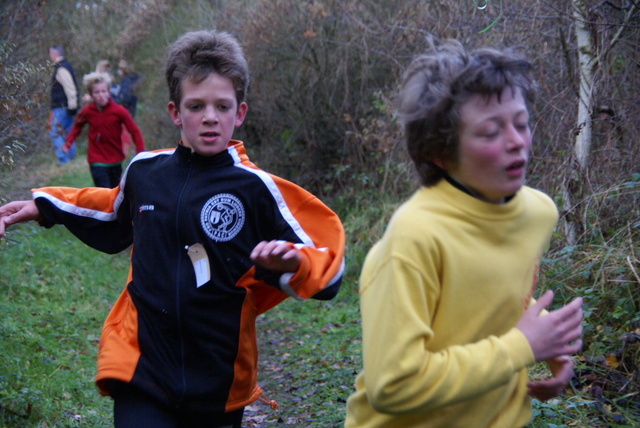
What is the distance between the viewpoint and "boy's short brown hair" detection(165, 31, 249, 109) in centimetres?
328

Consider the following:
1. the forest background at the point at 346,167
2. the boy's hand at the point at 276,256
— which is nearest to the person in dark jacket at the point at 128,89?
the forest background at the point at 346,167

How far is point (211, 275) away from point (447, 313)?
123cm

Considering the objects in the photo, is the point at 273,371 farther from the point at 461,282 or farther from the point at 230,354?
the point at 461,282

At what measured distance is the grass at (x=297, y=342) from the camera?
4.53 meters

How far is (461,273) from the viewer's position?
2.02 meters

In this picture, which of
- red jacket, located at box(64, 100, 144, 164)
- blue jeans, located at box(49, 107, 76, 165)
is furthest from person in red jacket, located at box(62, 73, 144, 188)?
blue jeans, located at box(49, 107, 76, 165)

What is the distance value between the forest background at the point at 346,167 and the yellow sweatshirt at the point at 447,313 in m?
2.21

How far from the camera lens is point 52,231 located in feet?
37.2

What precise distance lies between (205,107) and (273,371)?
382 centimetres

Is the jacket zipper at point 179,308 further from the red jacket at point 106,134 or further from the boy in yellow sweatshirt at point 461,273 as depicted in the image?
the red jacket at point 106,134

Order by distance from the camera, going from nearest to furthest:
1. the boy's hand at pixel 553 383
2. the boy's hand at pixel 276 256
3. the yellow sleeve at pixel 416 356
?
the yellow sleeve at pixel 416 356 → the boy's hand at pixel 553 383 → the boy's hand at pixel 276 256

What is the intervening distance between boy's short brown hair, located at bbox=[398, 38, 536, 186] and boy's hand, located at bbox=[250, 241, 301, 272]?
2.08 feet

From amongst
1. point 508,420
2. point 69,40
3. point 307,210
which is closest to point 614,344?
point 307,210

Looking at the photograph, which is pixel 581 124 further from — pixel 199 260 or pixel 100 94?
pixel 100 94
